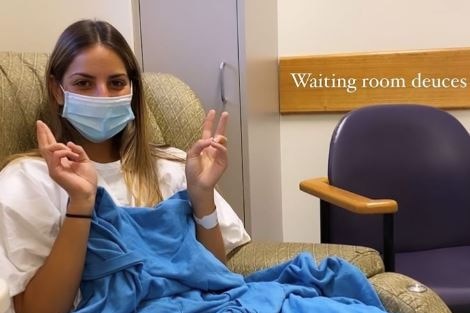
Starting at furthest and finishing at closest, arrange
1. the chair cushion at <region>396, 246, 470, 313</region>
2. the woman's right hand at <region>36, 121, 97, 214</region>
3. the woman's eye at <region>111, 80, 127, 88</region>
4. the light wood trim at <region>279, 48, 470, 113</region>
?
the light wood trim at <region>279, 48, 470, 113</region> → the chair cushion at <region>396, 246, 470, 313</region> → the woman's eye at <region>111, 80, 127, 88</region> → the woman's right hand at <region>36, 121, 97, 214</region>

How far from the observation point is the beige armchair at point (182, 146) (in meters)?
1.08

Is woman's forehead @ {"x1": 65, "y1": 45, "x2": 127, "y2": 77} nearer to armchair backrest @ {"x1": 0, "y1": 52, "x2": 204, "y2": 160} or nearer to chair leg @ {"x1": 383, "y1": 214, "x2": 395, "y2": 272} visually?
armchair backrest @ {"x1": 0, "y1": 52, "x2": 204, "y2": 160}

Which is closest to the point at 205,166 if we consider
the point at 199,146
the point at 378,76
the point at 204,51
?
the point at 199,146

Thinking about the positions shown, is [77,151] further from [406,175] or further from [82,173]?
[406,175]

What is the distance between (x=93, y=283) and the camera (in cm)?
103

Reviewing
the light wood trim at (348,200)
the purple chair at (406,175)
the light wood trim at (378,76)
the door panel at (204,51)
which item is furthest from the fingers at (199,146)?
the light wood trim at (378,76)

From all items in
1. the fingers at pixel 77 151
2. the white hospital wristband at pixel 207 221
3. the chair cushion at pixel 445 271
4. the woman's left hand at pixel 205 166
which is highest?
the fingers at pixel 77 151

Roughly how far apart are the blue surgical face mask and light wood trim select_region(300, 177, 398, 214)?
25.6 inches

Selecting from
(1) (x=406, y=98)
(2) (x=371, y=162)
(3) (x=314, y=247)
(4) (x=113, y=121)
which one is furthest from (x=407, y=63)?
(4) (x=113, y=121)

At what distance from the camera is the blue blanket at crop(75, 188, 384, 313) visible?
3.33ft

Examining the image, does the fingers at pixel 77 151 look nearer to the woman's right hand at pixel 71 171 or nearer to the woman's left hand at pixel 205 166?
the woman's right hand at pixel 71 171

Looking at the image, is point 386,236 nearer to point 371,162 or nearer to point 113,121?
point 371,162

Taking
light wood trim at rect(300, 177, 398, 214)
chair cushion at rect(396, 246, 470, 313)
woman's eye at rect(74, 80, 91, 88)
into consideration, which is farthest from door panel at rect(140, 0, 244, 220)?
woman's eye at rect(74, 80, 91, 88)

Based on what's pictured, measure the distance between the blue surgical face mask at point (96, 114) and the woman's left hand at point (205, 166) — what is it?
0.17 metres
